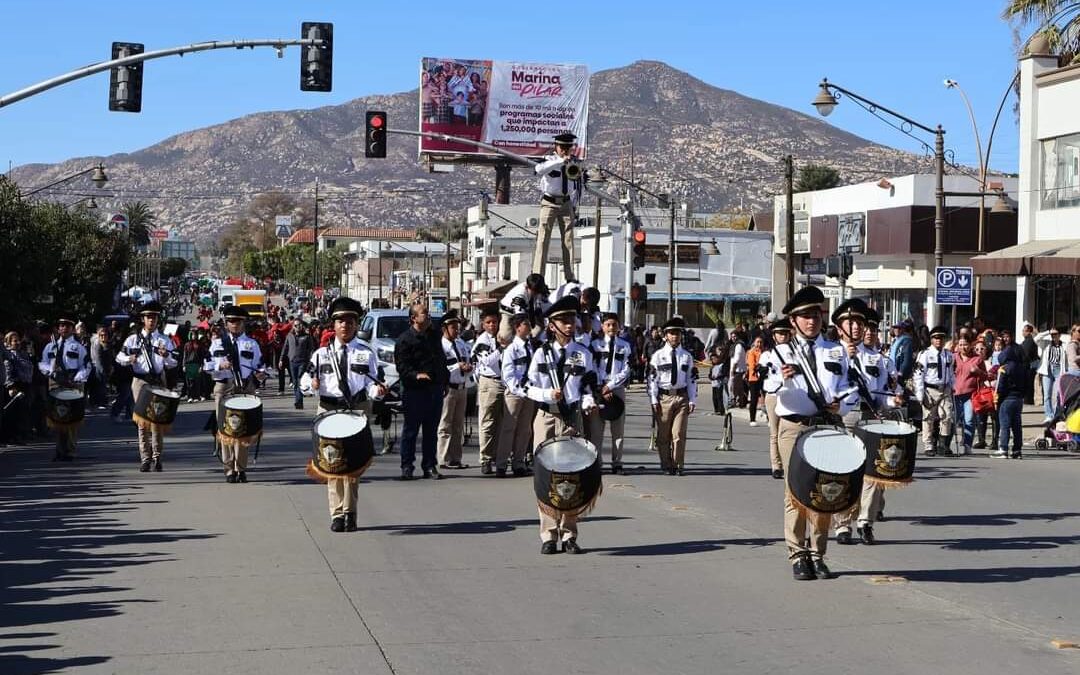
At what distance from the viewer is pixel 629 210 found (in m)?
39.0

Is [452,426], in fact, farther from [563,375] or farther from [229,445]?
[563,375]

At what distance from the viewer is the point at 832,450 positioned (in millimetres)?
10094

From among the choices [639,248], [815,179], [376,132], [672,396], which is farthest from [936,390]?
[815,179]

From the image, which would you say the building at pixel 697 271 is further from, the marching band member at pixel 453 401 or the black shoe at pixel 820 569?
the black shoe at pixel 820 569

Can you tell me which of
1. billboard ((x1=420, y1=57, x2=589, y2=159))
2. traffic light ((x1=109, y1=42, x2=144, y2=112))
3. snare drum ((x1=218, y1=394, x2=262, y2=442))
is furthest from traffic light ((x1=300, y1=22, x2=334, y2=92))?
billboard ((x1=420, y1=57, x2=589, y2=159))

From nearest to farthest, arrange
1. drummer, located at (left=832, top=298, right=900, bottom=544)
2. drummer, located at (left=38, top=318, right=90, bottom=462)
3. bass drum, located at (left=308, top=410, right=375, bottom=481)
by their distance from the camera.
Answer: drummer, located at (left=832, top=298, right=900, bottom=544) → bass drum, located at (left=308, top=410, right=375, bottom=481) → drummer, located at (left=38, top=318, right=90, bottom=462)

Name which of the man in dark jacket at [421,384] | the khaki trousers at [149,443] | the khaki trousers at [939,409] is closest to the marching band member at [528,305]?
the man in dark jacket at [421,384]

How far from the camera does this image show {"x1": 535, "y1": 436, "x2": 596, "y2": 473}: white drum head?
1109 cm

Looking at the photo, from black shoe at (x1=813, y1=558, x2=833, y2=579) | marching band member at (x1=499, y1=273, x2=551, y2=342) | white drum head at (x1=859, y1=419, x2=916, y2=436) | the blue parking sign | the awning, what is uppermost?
the awning

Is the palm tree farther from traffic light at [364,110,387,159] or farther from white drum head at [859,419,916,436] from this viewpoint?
white drum head at [859,419,916,436]

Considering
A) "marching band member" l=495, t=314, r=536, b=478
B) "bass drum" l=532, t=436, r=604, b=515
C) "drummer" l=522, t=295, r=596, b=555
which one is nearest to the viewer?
"bass drum" l=532, t=436, r=604, b=515

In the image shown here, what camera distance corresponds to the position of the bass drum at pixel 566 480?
36.1 ft

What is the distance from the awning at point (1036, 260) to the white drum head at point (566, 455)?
22.6 meters

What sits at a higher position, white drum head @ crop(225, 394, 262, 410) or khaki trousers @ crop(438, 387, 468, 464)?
white drum head @ crop(225, 394, 262, 410)
